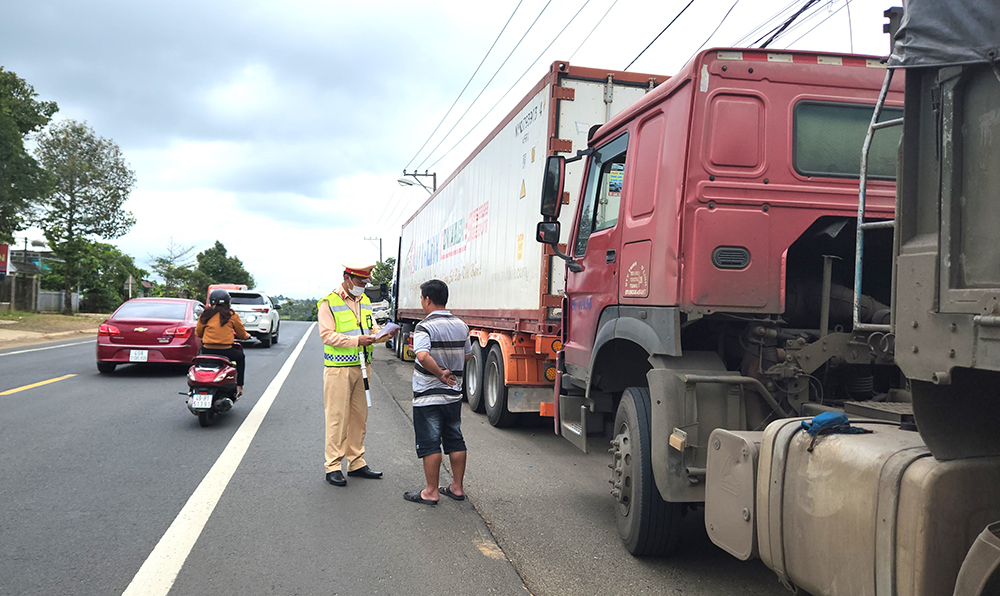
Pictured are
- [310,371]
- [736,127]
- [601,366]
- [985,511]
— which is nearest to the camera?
[985,511]

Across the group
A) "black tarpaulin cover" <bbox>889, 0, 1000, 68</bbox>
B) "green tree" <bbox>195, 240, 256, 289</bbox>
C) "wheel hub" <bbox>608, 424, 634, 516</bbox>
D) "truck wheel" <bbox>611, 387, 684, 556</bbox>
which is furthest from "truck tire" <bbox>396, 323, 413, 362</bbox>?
"green tree" <bbox>195, 240, 256, 289</bbox>

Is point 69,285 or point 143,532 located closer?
point 143,532

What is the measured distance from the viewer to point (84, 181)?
4341 cm

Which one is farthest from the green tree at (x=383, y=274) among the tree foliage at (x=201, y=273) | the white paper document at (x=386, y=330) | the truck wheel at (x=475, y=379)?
the white paper document at (x=386, y=330)

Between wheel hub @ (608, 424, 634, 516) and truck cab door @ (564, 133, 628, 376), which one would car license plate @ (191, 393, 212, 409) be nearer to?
truck cab door @ (564, 133, 628, 376)

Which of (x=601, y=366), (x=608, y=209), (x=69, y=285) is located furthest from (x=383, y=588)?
(x=69, y=285)

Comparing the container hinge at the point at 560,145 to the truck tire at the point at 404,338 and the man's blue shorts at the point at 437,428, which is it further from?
the truck tire at the point at 404,338

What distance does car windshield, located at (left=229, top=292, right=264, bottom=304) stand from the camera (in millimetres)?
21531

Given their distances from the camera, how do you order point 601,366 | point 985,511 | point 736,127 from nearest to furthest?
point 985,511 < point 736,127 < point 601,366

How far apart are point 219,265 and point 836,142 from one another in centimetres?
10393

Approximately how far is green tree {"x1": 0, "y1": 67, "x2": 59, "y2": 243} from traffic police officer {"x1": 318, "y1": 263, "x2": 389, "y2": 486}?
25.2m

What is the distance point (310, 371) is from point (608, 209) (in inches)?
415

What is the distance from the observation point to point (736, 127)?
407 cm

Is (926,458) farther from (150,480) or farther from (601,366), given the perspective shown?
(150,480)
